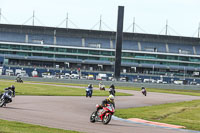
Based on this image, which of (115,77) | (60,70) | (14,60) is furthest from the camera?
(14,60)

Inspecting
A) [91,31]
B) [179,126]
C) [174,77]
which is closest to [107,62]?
[91,31]

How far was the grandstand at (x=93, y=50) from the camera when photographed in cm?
13275

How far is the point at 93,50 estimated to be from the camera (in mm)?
134125

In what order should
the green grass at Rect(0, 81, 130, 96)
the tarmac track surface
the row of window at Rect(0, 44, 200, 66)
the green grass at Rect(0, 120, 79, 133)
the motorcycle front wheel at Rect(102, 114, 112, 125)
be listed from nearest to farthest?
1. the green grass at Rect(0, 120, 79, 133)
2. the tarmac track surface
3. the motorcycle front wheel at Rect(102, 114, 112, 125)
4. the green grass at Rect(0, 81, 130, 96)
5. the row of window at Rect(0, 44, 200, 66)

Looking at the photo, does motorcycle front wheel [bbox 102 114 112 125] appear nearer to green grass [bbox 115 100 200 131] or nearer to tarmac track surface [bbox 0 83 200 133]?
tarmac track surface [bbox 0 83 200 133]

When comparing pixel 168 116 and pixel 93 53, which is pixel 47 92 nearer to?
pixel 168 116

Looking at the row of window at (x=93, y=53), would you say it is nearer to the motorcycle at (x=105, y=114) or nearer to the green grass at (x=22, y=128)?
the motorcycle at (x=105, y=114)

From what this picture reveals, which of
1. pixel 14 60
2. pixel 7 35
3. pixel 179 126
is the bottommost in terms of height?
pixel 179 126

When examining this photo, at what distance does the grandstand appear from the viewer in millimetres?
132750

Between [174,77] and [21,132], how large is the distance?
398 feet

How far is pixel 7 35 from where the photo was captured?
136 meters

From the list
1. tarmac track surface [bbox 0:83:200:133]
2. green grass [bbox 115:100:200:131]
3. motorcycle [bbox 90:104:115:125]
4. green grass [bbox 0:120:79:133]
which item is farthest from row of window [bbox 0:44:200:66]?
green grass [bbox 0:120:79:133]

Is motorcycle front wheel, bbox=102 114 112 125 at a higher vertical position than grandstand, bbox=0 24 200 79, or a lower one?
lower

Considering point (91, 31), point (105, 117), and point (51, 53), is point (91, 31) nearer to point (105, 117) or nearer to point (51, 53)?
point (51, 53)
